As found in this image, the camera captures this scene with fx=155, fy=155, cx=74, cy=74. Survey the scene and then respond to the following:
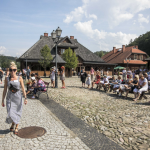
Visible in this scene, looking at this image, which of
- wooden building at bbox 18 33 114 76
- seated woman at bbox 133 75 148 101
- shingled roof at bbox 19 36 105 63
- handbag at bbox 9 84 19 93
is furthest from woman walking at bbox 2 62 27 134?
shingled roof at bbox 19 36 105 63

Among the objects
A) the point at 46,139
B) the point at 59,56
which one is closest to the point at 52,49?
the point at 59,56

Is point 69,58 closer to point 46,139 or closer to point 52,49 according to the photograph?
point 52,49

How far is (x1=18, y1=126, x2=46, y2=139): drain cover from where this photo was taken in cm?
401

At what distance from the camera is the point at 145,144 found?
147 inches

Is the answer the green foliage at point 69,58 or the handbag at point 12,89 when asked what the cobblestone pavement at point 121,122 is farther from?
the green foliage at point 69,58

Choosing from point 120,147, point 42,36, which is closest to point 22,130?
point 120,147

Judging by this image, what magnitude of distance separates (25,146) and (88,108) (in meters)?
3.66

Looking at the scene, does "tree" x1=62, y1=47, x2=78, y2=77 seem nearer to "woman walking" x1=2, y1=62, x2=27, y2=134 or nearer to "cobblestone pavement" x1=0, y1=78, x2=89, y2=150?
"cobblestone pavement" x1=0, y1=78, x2=89, y2=150

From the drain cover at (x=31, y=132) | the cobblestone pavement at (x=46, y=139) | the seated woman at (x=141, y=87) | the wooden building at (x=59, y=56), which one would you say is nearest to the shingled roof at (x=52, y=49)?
the wooden building at (x=59, y=56)

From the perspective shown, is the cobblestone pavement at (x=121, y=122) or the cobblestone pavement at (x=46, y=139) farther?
the cobblestone pavement at (x=121, y=122)

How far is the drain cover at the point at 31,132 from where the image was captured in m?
4.01

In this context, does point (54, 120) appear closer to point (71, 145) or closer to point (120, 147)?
point (71, 145)

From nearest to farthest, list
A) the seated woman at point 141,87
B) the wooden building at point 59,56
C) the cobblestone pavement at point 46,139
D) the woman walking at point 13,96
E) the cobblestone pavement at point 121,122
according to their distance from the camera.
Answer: the cobblestone pavement at point 46,139 → the cobblestone pavement at point 121,122 → the woman walking at point 13,96 → the seated woman at point 141,87 → the wooden building at point 59,56

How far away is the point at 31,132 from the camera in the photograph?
4211 millimetres
